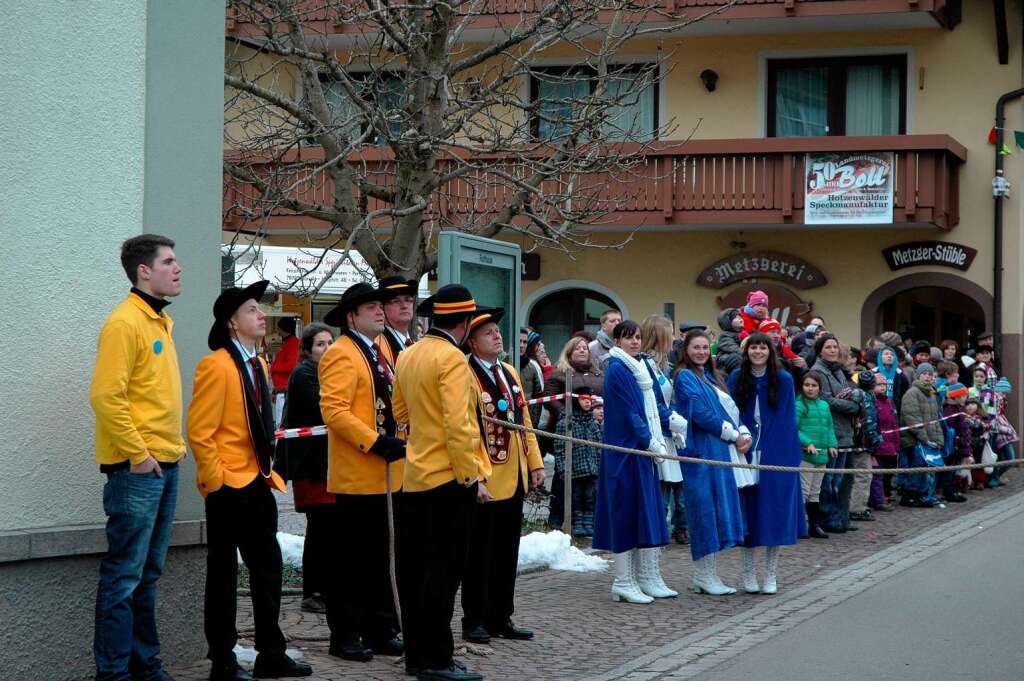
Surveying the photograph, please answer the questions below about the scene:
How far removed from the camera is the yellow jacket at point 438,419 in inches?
283

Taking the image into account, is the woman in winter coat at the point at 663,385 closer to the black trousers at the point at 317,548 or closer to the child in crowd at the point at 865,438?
the black trousers at the point at 317,548

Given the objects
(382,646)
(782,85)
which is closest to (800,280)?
(782,85)

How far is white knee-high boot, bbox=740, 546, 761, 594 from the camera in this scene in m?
10.5

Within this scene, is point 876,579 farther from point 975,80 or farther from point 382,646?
point 975,80

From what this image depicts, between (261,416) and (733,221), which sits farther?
(733,221)

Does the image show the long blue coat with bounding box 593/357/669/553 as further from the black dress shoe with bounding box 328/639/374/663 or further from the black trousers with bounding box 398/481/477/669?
the black trousers with bounding box 398/481/477/669

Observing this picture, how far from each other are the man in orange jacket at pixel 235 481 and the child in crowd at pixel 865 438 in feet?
29.5

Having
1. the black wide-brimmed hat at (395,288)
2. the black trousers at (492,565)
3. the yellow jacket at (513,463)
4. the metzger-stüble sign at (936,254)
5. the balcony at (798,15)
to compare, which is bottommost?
the black trousers at (492,565)

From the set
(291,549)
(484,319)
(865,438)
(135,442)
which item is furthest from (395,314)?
(865,438)

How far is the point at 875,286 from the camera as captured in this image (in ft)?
82.8

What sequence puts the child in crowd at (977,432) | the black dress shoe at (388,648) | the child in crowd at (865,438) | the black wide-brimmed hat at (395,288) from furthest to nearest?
the child in crowd at (977,432), the child in crowd at (865,438), the black wide-brimmed hat at (395,288), the black dress shoe at (388,648)

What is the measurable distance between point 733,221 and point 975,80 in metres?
4.70

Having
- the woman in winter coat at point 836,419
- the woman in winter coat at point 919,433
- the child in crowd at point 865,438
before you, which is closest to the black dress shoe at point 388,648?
the woman in winter coat at point 836,419

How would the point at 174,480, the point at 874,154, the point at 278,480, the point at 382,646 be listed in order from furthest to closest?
the point at 874,154 < the point at 382,646 < the point at 278,480 < the point at 174,480
